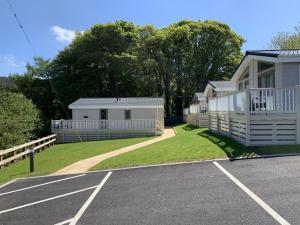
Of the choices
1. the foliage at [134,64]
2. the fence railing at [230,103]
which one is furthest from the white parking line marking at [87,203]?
the foliage at [134,64]

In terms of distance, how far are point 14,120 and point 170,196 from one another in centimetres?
2017

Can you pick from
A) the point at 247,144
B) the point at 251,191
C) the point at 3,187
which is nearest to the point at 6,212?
the point at 3,187

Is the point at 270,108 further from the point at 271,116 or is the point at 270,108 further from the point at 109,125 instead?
the point at 109,125

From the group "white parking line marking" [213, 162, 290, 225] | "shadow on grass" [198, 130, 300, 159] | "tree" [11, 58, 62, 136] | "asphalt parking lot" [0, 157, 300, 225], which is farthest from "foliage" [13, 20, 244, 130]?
"white parking line marking" [213, 162, 290, 225]

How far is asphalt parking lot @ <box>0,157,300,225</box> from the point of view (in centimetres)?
673

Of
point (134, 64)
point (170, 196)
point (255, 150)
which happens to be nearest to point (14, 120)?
point (255, 150)

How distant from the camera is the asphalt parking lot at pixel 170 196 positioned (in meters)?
6.73

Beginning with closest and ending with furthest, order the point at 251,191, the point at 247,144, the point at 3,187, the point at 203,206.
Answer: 1. the point at 203,206
2. the point at 251,191
3. the point at 3,187
4. the point at 247,144

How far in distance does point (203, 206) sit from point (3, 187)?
23.9ft

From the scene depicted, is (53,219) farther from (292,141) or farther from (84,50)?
(84,50)

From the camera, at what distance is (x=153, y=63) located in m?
58.7

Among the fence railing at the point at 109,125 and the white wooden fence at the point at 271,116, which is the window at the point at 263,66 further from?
the fence railing at the point at 109,125

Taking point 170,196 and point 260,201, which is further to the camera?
point 170,196

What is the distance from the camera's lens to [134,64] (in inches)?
2159
